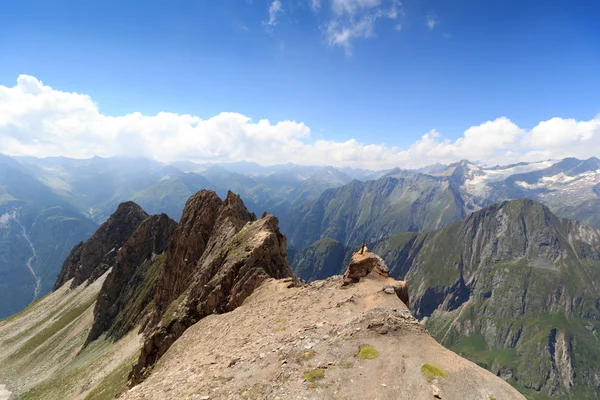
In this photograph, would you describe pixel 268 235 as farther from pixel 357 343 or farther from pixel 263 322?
pixel 357 343

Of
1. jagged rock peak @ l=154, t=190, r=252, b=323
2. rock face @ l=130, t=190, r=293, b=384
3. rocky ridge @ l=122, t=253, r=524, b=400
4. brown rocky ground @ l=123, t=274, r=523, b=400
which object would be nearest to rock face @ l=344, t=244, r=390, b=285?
rocky ridge @ l=122, t=253, r=524, b=400

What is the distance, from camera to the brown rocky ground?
1900 cm

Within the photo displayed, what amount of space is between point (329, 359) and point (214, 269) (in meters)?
37.1

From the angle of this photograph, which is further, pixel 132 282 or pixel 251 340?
pixel 132 282

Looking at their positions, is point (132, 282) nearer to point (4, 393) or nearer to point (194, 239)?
point (4, 393)

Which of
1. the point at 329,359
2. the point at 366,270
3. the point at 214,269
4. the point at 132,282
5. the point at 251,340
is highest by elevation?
the point at 366,270

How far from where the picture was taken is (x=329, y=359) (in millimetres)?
21906

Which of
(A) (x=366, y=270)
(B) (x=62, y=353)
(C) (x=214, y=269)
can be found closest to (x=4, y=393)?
(B) (x=62, y=353)

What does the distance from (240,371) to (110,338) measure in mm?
103635

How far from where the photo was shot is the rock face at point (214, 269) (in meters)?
45.8

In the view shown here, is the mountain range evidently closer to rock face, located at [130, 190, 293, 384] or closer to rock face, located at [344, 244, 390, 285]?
rock face, located at [130, 190, 293, 384]

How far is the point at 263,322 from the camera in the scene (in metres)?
32.4

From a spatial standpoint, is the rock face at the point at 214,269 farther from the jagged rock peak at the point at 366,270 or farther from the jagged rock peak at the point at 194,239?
the jagged rock peak at the point at 366,270

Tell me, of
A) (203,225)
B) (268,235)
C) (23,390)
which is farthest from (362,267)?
(23,390)
